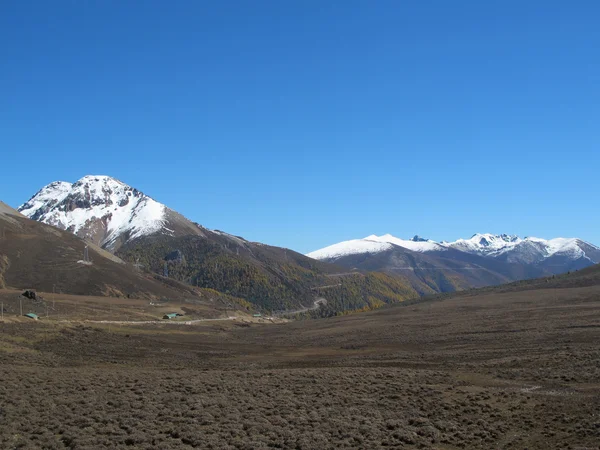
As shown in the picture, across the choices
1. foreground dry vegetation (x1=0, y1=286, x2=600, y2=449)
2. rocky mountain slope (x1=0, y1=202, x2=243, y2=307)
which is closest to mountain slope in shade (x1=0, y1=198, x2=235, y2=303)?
rocky mountain slope (x1=0, y1=202, x2=243, y2=307)

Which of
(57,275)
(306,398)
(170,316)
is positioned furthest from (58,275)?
(306,398)

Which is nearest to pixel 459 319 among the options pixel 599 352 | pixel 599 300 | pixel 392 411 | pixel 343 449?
pixel 599 300

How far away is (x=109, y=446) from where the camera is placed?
24.6 metres

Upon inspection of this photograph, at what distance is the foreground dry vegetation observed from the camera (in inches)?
1074

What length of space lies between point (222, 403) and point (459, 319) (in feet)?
275

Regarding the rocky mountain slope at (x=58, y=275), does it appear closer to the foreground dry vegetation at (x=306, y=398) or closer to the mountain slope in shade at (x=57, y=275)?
the mountain slope in shade at (x=57, y=275)

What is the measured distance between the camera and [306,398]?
36.0 metres

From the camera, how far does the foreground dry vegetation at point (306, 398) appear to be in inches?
1074

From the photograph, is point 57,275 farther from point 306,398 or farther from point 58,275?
point 306,398

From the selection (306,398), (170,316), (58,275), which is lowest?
(306,398)

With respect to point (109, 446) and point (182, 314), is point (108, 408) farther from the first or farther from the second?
point (182, 314)

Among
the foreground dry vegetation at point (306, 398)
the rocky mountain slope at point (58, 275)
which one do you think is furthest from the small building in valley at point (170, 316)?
the foreground dry vegetation at point (306, 398)

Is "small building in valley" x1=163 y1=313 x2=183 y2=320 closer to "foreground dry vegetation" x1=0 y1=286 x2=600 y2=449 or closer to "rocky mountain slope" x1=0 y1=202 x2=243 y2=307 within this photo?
"rocky mountain slope" x1=0 y1=202 x2=243 y2=307

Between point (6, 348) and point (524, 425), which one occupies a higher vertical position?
point (6, 348)
